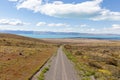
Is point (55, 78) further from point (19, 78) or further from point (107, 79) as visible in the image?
point (107, 79)

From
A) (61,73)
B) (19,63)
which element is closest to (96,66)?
(19,63)

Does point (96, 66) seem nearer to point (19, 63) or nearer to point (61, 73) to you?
point (19, 63)

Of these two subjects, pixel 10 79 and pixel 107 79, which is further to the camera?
pixel 107 79

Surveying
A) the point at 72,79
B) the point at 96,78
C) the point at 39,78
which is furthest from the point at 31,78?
the point at 96,78

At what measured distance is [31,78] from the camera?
26.6m

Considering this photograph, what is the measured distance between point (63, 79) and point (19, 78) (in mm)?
5418

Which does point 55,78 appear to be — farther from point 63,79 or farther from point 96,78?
point 96,78

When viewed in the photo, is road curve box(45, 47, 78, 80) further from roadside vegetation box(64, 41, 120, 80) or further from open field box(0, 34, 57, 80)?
open field box(0, 34, 57, 80)

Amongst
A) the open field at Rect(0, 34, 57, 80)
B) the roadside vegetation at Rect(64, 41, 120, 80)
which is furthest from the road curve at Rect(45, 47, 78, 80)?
the open field at Rect(0, 34, 57, 80)

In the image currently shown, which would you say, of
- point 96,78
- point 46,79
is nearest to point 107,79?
point 96,78

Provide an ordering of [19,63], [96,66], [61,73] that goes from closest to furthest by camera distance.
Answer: [61,73]
[19,63]
[96,66]

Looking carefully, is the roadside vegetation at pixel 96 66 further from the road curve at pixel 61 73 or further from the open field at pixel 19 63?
the open field at pixel 19 63

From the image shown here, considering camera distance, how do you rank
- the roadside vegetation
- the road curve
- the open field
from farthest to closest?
the roadside vegetation → the open field → the road curve

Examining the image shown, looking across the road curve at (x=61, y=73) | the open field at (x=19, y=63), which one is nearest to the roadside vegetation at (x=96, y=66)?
the road curve at (x=61, y=73)
